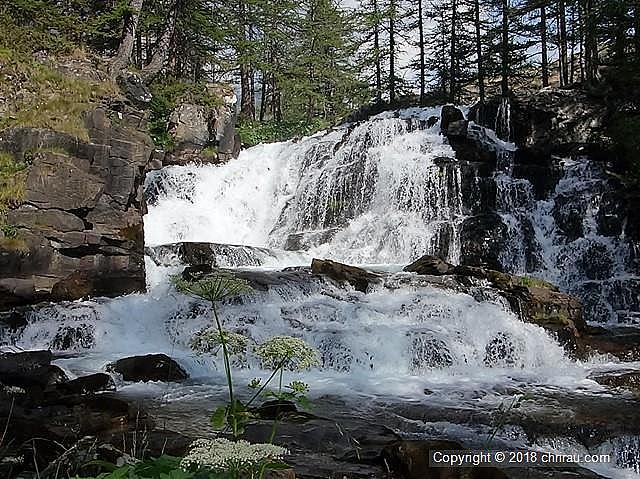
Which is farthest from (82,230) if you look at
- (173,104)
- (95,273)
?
(173,104)

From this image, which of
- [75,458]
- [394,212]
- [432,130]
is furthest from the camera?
[432,130]

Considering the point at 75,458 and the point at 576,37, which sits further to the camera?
the point at 576,37

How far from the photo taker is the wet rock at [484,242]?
16859 mm

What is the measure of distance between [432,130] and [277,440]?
18.4m

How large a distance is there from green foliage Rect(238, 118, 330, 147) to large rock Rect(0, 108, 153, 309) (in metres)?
14.2

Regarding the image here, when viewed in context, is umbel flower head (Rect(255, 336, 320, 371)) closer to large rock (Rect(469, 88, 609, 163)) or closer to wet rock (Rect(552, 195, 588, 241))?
wet rock (Rect(552, 195, 588, 241))

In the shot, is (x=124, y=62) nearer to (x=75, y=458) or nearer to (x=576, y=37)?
(x=576, y=37)

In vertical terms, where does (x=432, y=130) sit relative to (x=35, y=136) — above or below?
above

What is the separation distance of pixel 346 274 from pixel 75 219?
6.09 m

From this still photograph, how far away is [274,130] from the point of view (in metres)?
31.0

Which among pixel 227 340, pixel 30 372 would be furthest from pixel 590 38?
pixel 227 340

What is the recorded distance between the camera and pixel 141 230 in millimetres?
14773

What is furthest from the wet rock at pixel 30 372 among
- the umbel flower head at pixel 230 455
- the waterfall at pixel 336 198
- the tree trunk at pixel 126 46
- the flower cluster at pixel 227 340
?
the tree trunk at pixel 126 46

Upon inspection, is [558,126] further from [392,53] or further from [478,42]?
[392,53]
